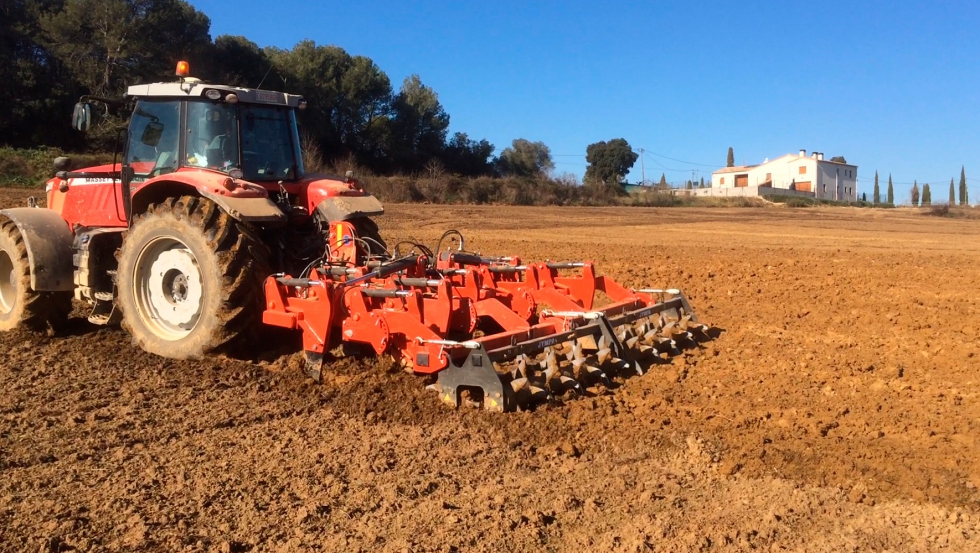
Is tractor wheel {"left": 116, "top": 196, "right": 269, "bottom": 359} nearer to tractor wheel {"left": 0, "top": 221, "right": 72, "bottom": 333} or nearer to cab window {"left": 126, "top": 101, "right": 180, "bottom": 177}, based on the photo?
cab window {"left": 126, "top": 101, "right": 180, "bottom": 177}

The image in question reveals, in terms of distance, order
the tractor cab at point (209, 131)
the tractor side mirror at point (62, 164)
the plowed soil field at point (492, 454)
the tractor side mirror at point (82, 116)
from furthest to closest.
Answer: the tractor side mirror at point (62, 164) → the tractor cab at point (209, 131) → the tractor side mirror at point (82, 116) → the plowed soil field at point (492, 454)

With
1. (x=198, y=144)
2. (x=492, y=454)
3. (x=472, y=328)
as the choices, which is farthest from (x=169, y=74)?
(x=492, y=454)

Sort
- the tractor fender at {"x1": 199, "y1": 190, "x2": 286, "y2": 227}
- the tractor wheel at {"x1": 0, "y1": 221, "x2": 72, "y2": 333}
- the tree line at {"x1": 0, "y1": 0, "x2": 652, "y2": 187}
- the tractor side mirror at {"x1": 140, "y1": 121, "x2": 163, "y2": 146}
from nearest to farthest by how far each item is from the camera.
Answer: the tractor fender at {"x1": 199, "y1": 190, "x2": 286, "y2": 227}, the tractor side mirror at {"x1": 140, "y1": 121, "x2": 163, "y2": 146}, the tractor wheel at {"x1": 0, "y1": 221, "x2": 72, "y2": 333}, the tree line at {"x1": 0, "y1": 0, "x2": 652, "y2": 187}

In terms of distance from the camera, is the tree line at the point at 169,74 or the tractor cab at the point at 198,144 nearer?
the tractor cab at the point at 198,144

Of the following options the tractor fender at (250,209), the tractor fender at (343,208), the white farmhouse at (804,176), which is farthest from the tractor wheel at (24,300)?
the white farmhouse at (804,176)

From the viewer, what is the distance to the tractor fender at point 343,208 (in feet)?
19.7

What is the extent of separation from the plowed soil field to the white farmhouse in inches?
2842

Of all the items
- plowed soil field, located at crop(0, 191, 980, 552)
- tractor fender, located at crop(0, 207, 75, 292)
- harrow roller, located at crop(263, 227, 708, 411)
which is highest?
tractor fender, located at crop(0, 207, 75, 292)

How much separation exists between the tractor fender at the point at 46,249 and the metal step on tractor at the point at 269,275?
13 millimetres

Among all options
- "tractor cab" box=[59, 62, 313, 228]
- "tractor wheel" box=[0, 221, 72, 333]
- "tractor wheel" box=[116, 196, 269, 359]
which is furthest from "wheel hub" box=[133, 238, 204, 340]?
"tractor wheel" box=[0, 221, 72, 333]

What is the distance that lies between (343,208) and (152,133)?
1.64 m

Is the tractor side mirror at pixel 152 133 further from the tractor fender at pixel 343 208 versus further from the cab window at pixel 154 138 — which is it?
the tractor fender at pixel 343 208

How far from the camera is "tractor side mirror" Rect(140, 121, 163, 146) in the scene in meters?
6.10

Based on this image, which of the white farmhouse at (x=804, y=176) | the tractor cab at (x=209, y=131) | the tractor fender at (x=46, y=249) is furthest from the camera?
the white farmhouse at (x=804, y=176)
